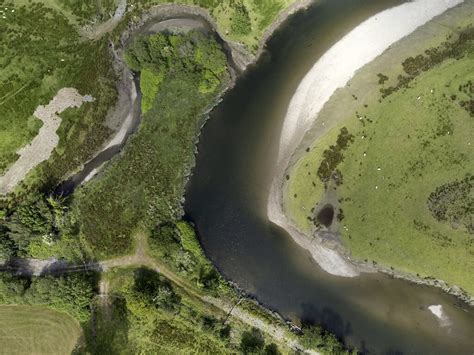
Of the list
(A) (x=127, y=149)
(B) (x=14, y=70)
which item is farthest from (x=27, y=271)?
(B) (x=14, y=70)

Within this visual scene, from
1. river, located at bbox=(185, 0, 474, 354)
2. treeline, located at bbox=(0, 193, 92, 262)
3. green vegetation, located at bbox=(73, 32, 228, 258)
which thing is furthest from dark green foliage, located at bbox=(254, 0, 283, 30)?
treeline, located at bbox=(0, 193, 92, 262)

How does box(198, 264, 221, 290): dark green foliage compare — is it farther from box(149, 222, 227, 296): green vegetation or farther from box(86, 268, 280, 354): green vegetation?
box(86, 268, 280, 354): green vegetation

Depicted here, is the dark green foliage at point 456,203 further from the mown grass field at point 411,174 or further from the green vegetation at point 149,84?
the green vegetation at point 149,84

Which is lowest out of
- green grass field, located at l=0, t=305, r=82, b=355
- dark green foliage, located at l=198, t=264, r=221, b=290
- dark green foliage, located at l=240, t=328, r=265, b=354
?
green grass field, located at l=0, t=305, r=82, b=355

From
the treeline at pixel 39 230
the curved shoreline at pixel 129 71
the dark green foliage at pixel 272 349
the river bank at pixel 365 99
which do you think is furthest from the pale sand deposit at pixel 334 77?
the treeline at pixel 39 230

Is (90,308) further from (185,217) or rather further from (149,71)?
Result: (149,71)

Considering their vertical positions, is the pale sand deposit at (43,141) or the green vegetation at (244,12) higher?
the green vegetation at (244,12)
